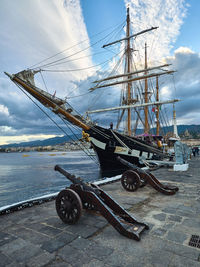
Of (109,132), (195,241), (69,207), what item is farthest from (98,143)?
(195,241)

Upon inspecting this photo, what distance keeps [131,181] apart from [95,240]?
3833mm

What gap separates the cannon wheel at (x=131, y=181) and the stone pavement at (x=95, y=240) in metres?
1.74

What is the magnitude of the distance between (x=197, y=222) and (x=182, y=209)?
871mm

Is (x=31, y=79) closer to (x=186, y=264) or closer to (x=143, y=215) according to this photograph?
(x=143, y=215)

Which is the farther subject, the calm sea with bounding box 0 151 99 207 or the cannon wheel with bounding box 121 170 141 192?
the calm sea with bounding box 0 151 99 207

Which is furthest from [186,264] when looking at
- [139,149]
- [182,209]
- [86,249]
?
[139,149]

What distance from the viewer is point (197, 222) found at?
3.91 metres

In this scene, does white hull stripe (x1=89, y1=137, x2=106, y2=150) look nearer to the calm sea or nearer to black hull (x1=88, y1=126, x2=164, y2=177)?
black hull (x1=88, y1=126, x2=164, y2=177)

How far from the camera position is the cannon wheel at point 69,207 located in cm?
372

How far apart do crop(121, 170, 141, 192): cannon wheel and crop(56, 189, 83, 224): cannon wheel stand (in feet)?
11.2

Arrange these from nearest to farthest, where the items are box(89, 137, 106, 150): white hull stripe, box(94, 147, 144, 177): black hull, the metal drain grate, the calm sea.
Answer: the metal drain grate → the calm sea → box(89, 137, 106, 150): white hull stripe → box(94, 147, 144, 177): black hull

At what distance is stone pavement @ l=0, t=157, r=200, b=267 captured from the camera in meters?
2.63

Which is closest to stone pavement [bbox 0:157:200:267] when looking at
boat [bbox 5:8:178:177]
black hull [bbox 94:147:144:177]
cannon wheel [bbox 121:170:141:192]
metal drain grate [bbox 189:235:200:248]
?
metal drain grate [bbox 189:235:200:248]

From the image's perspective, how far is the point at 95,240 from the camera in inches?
127
